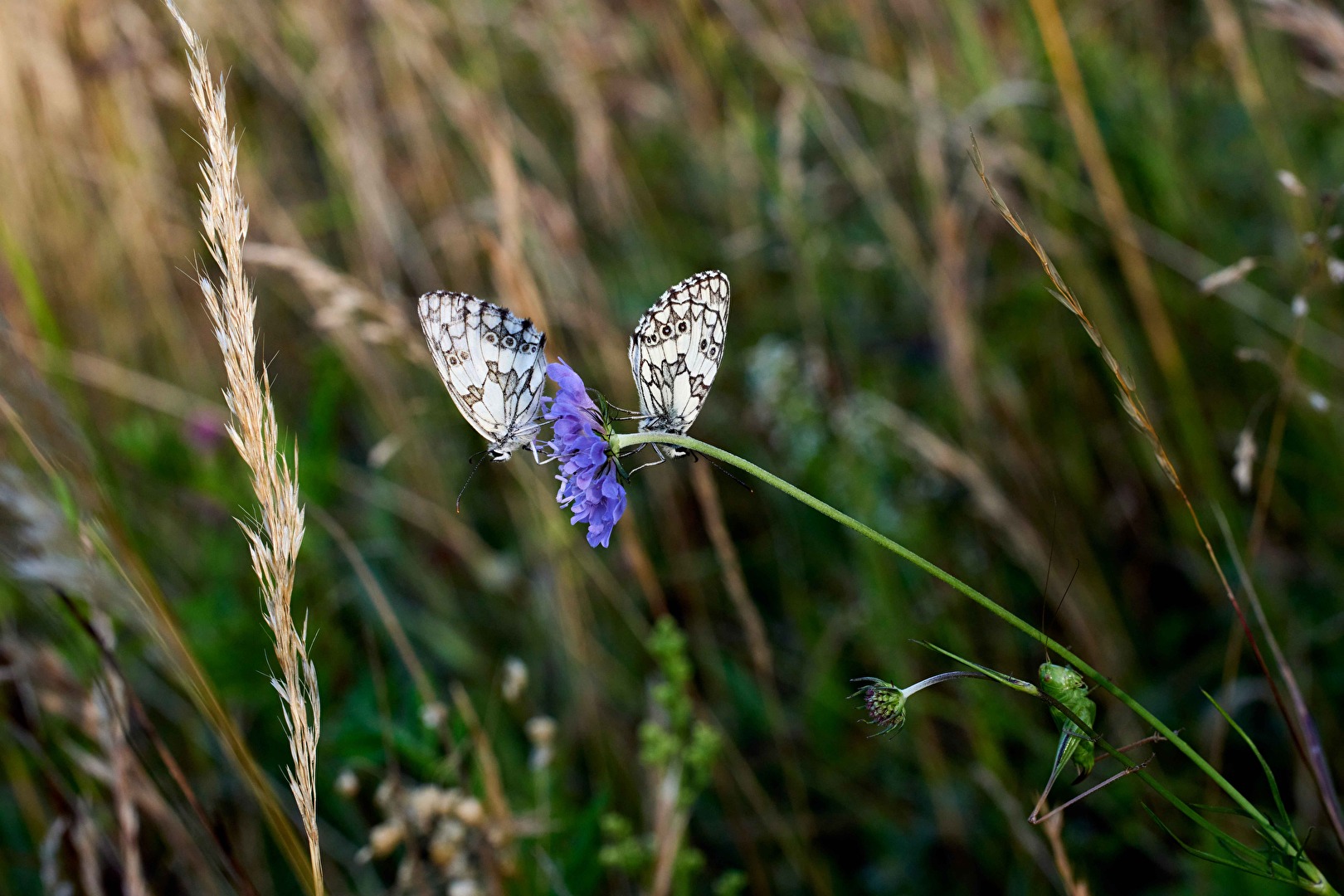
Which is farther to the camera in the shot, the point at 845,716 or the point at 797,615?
the point at 797,615

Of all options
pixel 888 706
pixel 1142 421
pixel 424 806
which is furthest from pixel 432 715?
pixel 1142 421

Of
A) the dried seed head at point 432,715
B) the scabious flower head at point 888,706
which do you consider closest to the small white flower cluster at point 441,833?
the dried seed head at point 432,715

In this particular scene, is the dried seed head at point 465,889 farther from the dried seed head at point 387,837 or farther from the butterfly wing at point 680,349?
the butterfly wing at point 680,349

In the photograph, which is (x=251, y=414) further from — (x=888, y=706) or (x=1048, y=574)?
(x=1048, y=574)

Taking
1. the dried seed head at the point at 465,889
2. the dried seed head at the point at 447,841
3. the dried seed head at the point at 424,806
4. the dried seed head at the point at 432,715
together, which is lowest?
the dried seed head at the point at 465,889

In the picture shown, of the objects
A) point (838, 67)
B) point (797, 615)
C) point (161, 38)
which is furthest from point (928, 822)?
point (161, 38)

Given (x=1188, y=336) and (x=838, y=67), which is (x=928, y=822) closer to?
(x=1188, y=336)

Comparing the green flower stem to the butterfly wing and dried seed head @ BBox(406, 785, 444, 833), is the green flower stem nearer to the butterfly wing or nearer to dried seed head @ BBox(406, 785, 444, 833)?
the butterfly wing
